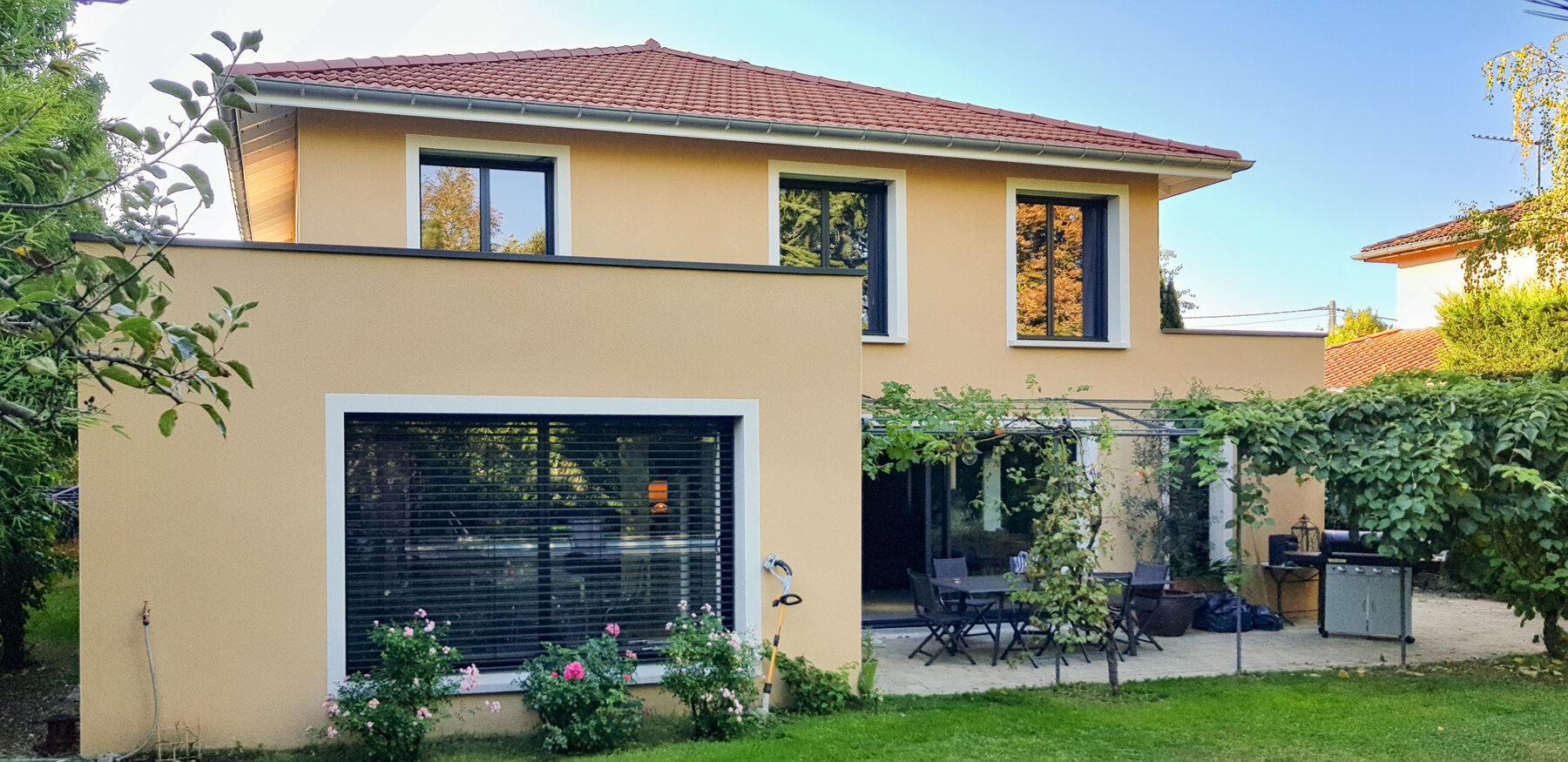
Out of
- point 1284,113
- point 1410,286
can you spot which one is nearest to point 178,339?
point 1284,113

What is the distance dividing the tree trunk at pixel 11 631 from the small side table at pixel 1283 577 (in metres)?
13.4

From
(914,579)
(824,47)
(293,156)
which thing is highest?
(824,47)

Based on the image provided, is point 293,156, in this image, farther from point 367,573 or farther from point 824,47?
point 824,47

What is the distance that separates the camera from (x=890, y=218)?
41.2ft

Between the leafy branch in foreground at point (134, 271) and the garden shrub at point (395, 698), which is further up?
the leafy branch in foreground at point (134, 271)

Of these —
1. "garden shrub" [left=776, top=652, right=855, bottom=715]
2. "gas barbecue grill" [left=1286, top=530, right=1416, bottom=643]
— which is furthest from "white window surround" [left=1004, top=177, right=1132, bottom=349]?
"garden shrub" [left=776, top=652, right=855, bottom=715]

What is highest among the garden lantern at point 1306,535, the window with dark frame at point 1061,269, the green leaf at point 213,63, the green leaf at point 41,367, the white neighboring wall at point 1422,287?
the white neighboring wall at point 1422,287

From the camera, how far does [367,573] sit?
299 inches

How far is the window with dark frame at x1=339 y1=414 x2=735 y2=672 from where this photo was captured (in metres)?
7.64

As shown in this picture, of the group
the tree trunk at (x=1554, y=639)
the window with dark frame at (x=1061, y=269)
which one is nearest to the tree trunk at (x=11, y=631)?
the window with dark frame at (x=1061, y=269)

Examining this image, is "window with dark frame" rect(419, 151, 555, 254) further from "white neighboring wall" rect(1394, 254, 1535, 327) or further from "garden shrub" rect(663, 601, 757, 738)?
"white neighboring wall" rect(1394, 254, 1535, 327)

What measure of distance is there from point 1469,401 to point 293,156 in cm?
1230

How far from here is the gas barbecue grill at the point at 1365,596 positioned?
11125 mm

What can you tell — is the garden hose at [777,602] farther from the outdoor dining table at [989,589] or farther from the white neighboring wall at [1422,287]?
the white neighboring wall at [1422,287]
